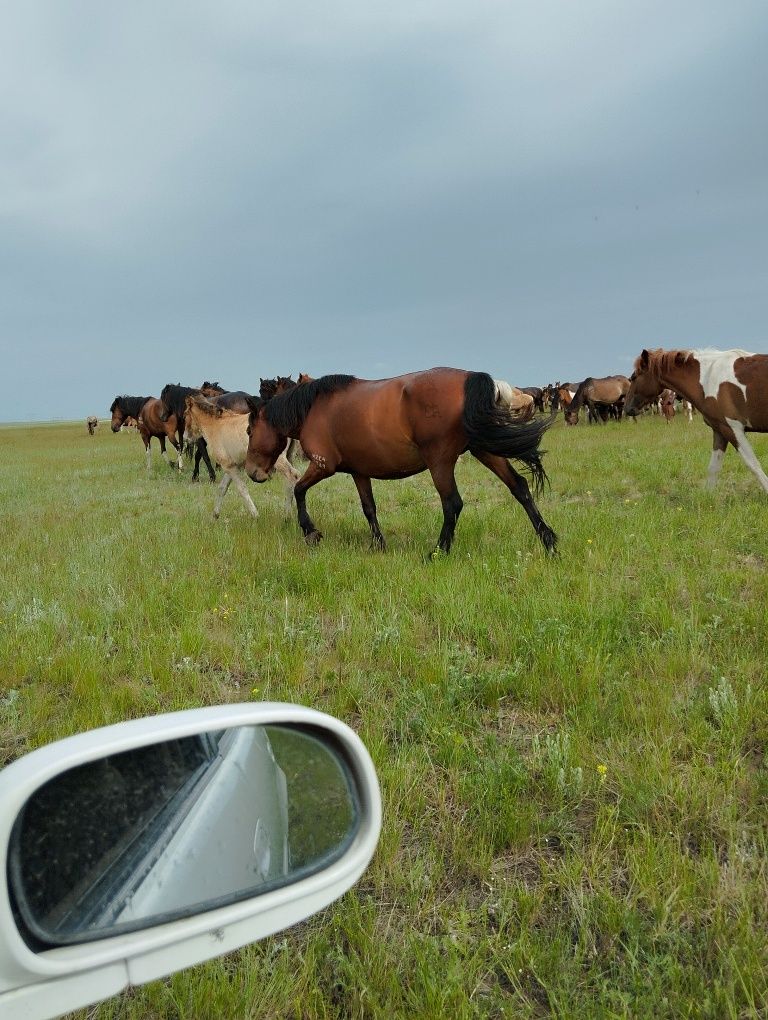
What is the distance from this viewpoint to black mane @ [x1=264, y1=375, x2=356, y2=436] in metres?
7.50

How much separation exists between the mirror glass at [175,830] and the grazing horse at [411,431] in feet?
15.9

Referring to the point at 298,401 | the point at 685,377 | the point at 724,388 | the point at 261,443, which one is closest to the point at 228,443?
the point at 261,443

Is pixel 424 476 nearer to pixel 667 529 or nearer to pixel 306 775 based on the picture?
pixel 667 529

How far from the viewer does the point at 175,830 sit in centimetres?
117

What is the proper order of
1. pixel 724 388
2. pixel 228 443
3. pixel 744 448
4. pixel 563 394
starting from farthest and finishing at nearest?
pixel 563 394 → pixel 228 443 → pixel 724 388 → pixel 744 448

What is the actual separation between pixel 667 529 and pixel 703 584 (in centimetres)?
207

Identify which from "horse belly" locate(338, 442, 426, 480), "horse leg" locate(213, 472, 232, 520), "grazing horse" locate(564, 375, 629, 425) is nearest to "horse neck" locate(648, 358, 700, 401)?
"horse belly" locate(338, 442, 426, 480)

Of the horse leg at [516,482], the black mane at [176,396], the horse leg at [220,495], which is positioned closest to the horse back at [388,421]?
the horse leg at [516,482]

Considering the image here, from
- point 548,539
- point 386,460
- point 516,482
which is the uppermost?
point 386,460

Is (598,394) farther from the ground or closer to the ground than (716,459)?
farther from the ground

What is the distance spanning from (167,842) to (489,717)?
2.23 m

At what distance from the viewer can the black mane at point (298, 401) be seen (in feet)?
24.6

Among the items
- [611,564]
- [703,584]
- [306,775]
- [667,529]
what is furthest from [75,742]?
[667,529]

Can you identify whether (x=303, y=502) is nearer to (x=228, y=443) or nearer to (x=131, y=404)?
(x=228, y=443)
